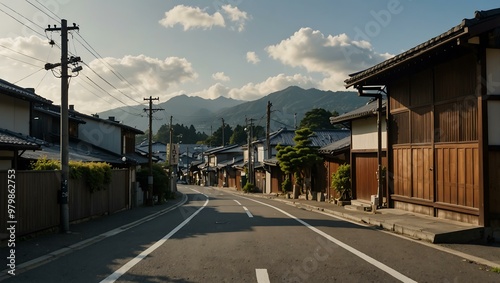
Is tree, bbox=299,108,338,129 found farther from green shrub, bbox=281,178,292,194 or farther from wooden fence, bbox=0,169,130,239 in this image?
wooden fence, bbox=0,169,130,239

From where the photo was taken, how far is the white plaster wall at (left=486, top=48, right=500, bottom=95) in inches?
460

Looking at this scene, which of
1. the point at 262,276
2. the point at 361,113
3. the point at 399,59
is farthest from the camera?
the point at 361,113

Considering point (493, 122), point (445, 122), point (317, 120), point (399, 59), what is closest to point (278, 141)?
point (317, 120)

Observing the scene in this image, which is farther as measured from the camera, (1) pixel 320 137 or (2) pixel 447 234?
(1) pixel 320 137

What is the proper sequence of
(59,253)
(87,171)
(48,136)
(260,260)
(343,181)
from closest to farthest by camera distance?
(260,260), (59,253), (87,171), (343,181), (48,136)

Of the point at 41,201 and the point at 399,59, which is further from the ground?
the point at 399,59

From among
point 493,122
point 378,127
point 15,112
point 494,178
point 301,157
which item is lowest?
point 494,178

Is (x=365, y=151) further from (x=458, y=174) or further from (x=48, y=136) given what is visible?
(x=48, y=136)

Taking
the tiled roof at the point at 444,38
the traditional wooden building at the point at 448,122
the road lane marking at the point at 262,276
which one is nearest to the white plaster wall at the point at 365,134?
the traditional wooden building at the point at 448,122

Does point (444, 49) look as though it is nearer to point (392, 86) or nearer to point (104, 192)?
point (392, 86)

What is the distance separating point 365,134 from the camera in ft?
73.2

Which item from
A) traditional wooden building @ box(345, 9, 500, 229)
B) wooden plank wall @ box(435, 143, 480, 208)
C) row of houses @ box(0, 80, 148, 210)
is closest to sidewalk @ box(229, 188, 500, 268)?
traditional wooden building @ box(345, 9, 500, 229)

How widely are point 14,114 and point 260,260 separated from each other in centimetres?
1599

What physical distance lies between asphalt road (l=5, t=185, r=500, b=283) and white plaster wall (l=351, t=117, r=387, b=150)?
885 cm
